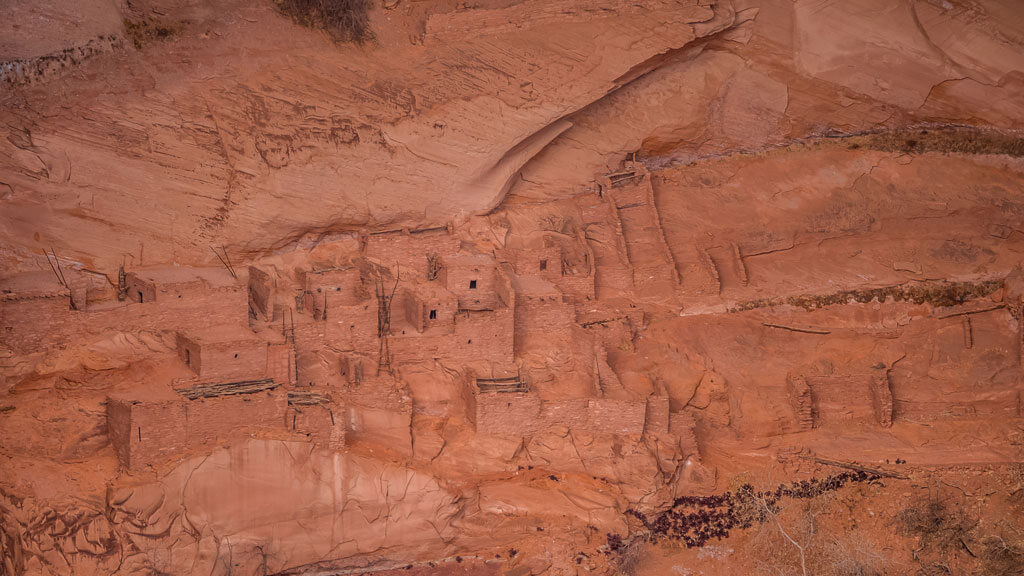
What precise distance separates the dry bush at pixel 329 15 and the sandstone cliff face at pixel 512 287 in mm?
236

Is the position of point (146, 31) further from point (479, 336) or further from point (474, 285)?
point (479, 336)

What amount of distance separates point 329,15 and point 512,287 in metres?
5.53

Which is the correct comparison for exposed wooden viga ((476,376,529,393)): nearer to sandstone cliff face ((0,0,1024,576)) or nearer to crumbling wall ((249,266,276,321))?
sandstone cliff face ((0,0,1024,576))

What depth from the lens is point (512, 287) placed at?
79.3 ft

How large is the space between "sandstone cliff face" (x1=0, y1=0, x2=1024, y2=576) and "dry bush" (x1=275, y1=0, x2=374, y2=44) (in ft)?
0.77

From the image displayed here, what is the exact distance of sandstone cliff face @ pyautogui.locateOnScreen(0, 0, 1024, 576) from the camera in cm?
2177

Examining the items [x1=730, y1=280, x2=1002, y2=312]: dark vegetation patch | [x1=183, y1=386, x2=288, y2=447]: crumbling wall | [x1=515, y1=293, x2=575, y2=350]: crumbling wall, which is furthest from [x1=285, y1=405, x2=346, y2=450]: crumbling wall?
[x1=730, y1=280, x2=1002, y2=312]: dark vegetation patch

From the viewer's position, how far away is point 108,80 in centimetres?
2202

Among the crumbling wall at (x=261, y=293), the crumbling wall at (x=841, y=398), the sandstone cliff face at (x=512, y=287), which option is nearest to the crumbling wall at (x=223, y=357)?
the sandstone cliff face at (x=512, y=287)

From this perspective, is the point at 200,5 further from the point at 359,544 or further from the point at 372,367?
the point at 359,544

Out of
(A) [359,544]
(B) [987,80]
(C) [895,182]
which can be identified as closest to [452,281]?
(A) [359,544]

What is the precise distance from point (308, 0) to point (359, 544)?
898cm

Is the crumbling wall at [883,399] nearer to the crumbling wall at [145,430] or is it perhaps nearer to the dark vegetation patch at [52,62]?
the crumbling wall at [145,430]

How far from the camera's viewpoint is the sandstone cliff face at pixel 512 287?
21.8m
